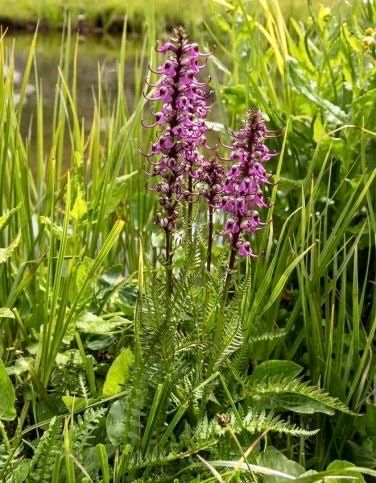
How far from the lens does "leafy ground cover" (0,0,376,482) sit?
4.11 feet

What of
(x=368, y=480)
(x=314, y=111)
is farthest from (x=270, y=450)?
(x=314, y=111)

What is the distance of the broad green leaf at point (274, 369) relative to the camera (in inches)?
54.5

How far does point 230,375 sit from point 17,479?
0.43m

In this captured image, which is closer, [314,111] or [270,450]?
[270,450]

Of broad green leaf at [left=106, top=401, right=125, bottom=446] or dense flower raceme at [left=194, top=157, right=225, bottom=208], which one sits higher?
dense flower raceme at [left=194, top=157, right=225, bottom=208]

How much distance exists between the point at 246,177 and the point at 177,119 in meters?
0.15

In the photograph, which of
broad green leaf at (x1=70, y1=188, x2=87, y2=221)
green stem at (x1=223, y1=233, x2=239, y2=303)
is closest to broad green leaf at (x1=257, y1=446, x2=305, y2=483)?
green stem at (x1=223, y1=233, x2=239, y2=303)

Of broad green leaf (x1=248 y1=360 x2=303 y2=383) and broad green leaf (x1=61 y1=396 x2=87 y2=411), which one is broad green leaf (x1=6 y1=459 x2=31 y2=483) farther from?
broad green leaf (x1=248 y1=360 x2=303 y2=383)

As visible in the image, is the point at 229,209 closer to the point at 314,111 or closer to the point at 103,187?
the point at 103,187

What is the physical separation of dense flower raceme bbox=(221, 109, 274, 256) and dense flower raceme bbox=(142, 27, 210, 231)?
0.25 feet

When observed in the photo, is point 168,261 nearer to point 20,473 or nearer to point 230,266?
point 230,266

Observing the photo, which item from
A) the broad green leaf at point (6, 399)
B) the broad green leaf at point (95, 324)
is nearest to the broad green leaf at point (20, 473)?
the broad green leaf at point (6, 399)

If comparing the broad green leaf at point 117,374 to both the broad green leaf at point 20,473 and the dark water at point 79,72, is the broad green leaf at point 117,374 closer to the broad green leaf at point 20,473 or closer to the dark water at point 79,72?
the broad green leaf at point 20,473

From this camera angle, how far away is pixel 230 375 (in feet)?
4.60
